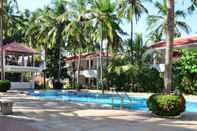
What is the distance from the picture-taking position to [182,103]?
16.9 m

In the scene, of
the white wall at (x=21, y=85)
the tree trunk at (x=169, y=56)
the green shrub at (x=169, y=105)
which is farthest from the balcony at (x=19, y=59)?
the green shrub at (x=169, y=105)

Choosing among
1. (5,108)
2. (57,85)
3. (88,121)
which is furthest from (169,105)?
(57,85)

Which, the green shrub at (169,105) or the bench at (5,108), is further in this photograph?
the bench at (5,108)

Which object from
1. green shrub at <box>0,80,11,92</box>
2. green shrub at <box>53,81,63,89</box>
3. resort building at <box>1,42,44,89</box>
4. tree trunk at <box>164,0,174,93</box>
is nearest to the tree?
green shrub at <box>53,81,63,89</box>

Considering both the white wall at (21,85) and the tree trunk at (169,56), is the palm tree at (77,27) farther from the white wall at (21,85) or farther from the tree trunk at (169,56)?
the tree trunk at (169,56)

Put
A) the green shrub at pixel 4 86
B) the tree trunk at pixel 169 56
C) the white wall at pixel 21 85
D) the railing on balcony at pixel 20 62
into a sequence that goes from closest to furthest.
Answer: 1. the tree trunk at pixel 169 56
2. the green shrub at pixel 4 86
3. the white wall at pixel 21 85
4. the railing on balcony at pixel 20 62


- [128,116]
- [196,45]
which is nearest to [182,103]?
[128,116]

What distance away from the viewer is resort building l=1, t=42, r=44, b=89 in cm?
4950

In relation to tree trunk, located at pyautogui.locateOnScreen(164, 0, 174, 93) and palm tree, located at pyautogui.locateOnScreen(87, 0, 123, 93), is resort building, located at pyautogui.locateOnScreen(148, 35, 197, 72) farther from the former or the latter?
tree trunk, located at pyautogui.locateOnScreen(164, 0, 174, 93)

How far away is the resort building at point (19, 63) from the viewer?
49.5 meters

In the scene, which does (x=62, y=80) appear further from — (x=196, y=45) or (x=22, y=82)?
(x=196, y=45)

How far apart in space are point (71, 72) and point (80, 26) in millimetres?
14712

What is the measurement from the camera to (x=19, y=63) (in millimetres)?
51844

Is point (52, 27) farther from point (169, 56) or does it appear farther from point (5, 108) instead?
point (169, 56)
